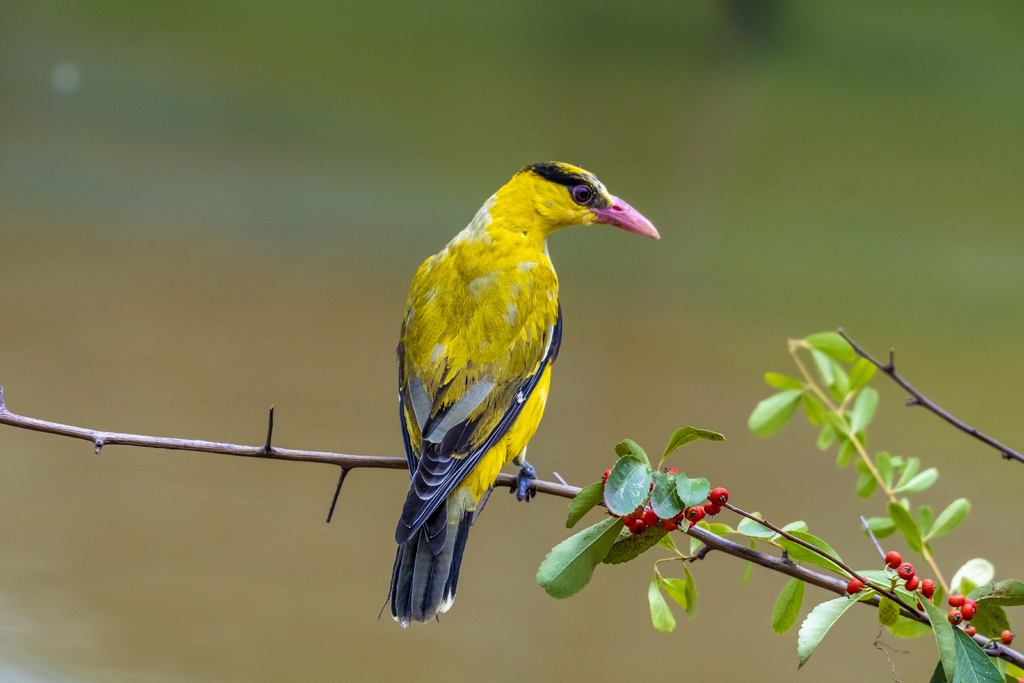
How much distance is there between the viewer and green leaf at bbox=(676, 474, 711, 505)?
0.60 metres

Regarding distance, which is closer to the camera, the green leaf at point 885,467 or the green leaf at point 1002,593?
the green leaf at point 1002,593

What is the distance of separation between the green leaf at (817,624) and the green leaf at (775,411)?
354mm

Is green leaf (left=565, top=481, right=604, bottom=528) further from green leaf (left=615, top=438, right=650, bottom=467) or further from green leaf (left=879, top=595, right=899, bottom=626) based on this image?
green leaf (left=879, top=595, right=899, bottom=626)

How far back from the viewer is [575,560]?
66cm

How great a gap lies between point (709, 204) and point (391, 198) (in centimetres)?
78

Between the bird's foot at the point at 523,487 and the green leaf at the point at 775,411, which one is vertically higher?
the green leaf at the point at 775,411

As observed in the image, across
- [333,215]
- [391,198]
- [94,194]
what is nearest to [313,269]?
[333,215]

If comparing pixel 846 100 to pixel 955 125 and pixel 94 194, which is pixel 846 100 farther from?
pixel 94 194

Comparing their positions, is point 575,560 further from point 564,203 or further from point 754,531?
point 564,203

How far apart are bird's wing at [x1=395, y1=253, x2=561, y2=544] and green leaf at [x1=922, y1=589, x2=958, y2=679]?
458 mm

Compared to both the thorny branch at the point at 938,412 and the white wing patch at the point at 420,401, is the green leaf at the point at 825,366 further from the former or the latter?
the white wing patch at the point at 420,401

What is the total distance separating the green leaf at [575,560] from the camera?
658 millimetres

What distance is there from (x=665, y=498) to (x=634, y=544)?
A: 0.09 meters

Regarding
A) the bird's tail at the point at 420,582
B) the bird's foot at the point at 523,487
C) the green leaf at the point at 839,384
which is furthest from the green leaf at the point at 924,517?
the bird's tail at the point at 420,582
